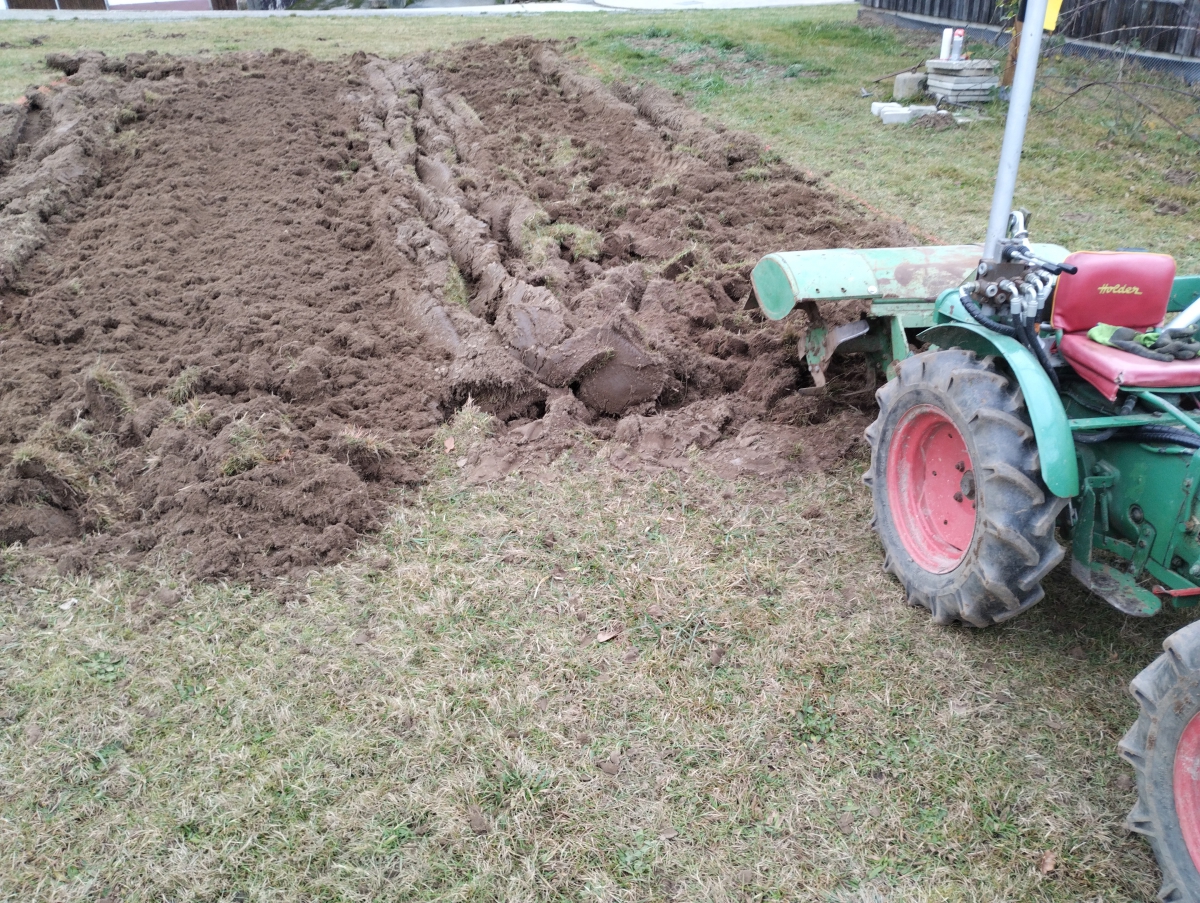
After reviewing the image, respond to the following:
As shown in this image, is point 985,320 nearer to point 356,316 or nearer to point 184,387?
point 356,316

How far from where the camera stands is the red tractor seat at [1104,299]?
120 inches

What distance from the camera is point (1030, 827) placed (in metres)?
2.69

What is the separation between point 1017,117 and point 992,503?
1321 mm

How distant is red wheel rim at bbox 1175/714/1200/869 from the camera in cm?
236

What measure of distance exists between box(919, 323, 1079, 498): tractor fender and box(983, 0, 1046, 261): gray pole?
1.20 feet

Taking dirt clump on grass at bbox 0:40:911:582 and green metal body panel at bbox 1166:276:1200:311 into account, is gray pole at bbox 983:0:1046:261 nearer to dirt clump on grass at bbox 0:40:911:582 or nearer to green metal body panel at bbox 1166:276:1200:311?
green metal body panel at bbox 1166:276:1200:311

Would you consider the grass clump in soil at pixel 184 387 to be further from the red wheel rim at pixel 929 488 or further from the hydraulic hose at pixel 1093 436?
the hydraulic hose at pixel 1093 436

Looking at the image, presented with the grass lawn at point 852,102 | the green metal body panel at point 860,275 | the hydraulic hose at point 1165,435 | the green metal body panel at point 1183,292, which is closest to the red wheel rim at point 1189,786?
the hydraulic hose at point 1165,435

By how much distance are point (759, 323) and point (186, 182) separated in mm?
5503

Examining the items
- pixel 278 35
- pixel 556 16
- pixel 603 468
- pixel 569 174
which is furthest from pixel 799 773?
pixel 556 16

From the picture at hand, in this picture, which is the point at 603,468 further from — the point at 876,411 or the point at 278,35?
the point at 278,35

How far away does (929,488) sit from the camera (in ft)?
12.1

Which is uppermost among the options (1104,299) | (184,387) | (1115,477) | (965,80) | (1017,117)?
(1017,117)

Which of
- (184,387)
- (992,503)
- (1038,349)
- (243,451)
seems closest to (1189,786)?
(992,503)
